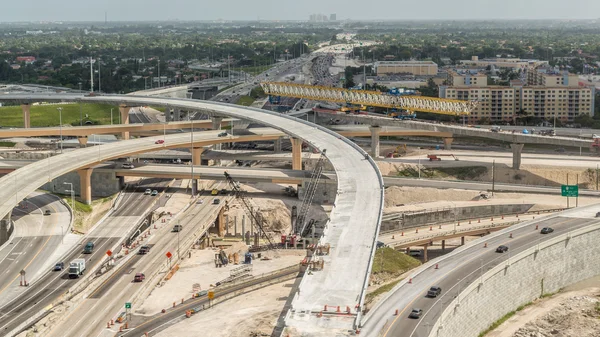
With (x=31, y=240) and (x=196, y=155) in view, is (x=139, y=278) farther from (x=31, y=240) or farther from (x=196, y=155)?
(x=196, y=155)

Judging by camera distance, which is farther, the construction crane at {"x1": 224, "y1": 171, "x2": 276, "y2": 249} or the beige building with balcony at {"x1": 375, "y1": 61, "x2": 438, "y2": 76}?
the beige building with balcony at {"x1": 375, "y1": 61, "x2": 438, "y2": 76}

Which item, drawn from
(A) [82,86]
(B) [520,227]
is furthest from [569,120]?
(A) [82,86]

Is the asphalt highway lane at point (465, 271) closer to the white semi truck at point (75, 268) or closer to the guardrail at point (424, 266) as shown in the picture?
the guardrail at point (424, 266)

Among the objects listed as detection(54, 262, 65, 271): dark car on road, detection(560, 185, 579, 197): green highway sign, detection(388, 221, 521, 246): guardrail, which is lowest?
detection(388, 221, 521, 246): guardrail

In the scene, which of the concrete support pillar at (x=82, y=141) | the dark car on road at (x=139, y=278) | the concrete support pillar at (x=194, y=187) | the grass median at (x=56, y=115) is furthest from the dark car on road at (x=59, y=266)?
the grass median at (x=56, y=115)

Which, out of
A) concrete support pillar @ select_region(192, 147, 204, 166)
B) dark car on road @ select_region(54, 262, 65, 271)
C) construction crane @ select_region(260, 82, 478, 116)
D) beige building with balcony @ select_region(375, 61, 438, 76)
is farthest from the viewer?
beige building with balcony @ select_region(375, 61, 438, 76)

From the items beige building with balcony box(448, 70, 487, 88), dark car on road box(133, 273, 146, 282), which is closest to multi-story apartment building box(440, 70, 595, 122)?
beige building with balcony box(448, 70, 487, 88)

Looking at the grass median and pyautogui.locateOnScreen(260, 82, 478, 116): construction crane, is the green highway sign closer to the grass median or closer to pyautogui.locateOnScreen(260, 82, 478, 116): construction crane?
pyautogui.locateOnScreen(260, 82, 478, 116): construction crane

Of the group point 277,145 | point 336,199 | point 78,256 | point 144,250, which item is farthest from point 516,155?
point 78,256
